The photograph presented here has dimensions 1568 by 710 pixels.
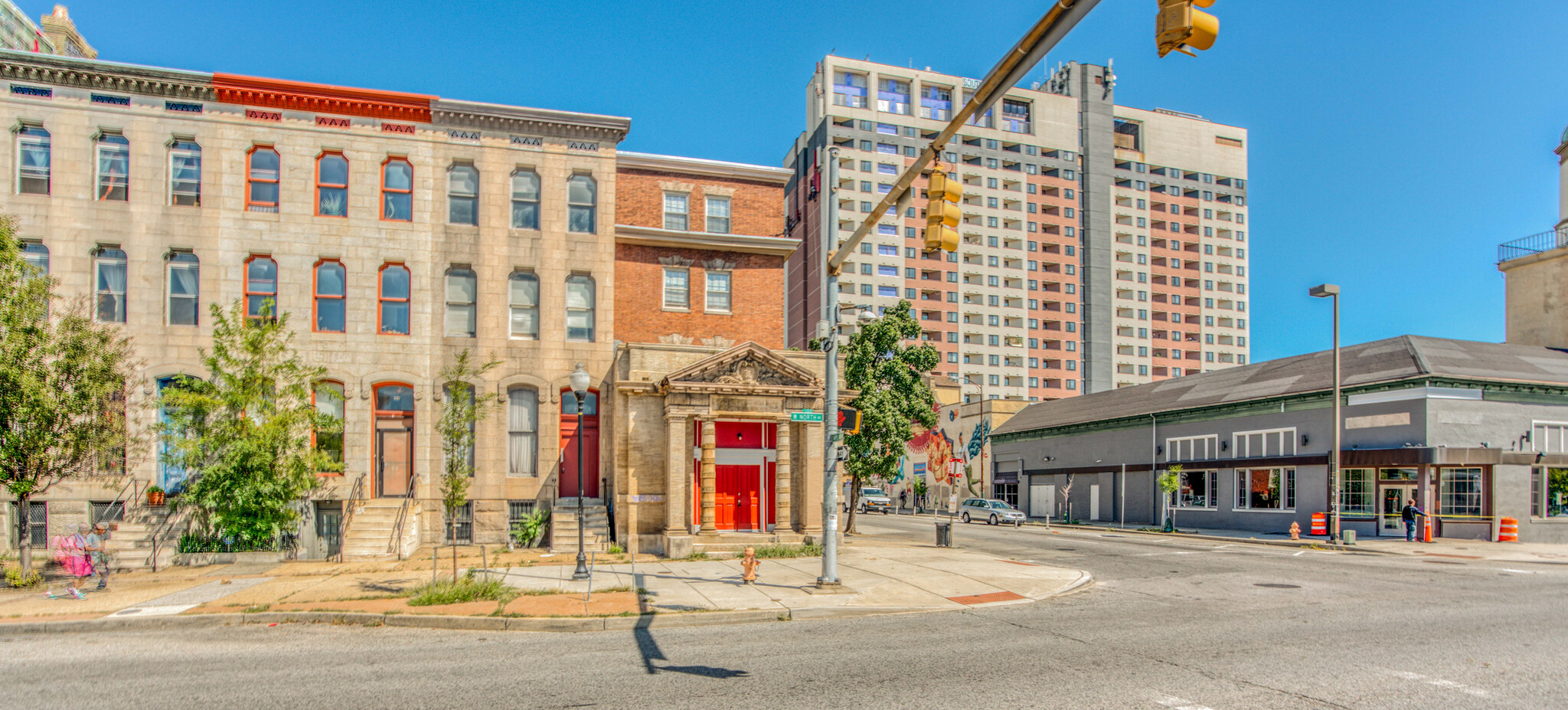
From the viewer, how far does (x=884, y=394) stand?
36312mm

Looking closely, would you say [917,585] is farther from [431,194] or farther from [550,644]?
[431,194]

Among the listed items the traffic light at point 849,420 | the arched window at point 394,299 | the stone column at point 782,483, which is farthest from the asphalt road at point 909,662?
the arched window at point 394,299

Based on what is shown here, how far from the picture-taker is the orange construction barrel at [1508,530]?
31609 mm

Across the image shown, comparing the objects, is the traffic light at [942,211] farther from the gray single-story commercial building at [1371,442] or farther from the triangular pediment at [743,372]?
the gray single-story commercial building at [1371,442]

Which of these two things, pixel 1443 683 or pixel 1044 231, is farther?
pixel 1044 231

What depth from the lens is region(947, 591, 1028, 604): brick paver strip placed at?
16750mm

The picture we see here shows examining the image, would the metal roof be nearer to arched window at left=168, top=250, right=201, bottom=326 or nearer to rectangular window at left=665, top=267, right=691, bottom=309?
rectangular window at left=665, top=267, right=691, bottom=309

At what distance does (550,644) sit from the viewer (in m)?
12.5

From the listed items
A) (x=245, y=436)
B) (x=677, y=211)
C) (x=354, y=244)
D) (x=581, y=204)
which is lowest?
(x=245, y=436)

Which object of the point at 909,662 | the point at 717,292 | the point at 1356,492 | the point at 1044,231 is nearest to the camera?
the point at 909,662

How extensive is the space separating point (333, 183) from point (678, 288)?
448 inches

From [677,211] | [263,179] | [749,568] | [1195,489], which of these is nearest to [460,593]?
[749,568]

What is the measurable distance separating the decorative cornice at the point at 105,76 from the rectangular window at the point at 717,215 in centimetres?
1582

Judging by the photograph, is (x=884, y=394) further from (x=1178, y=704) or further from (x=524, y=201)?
(x=1178, y=704)
